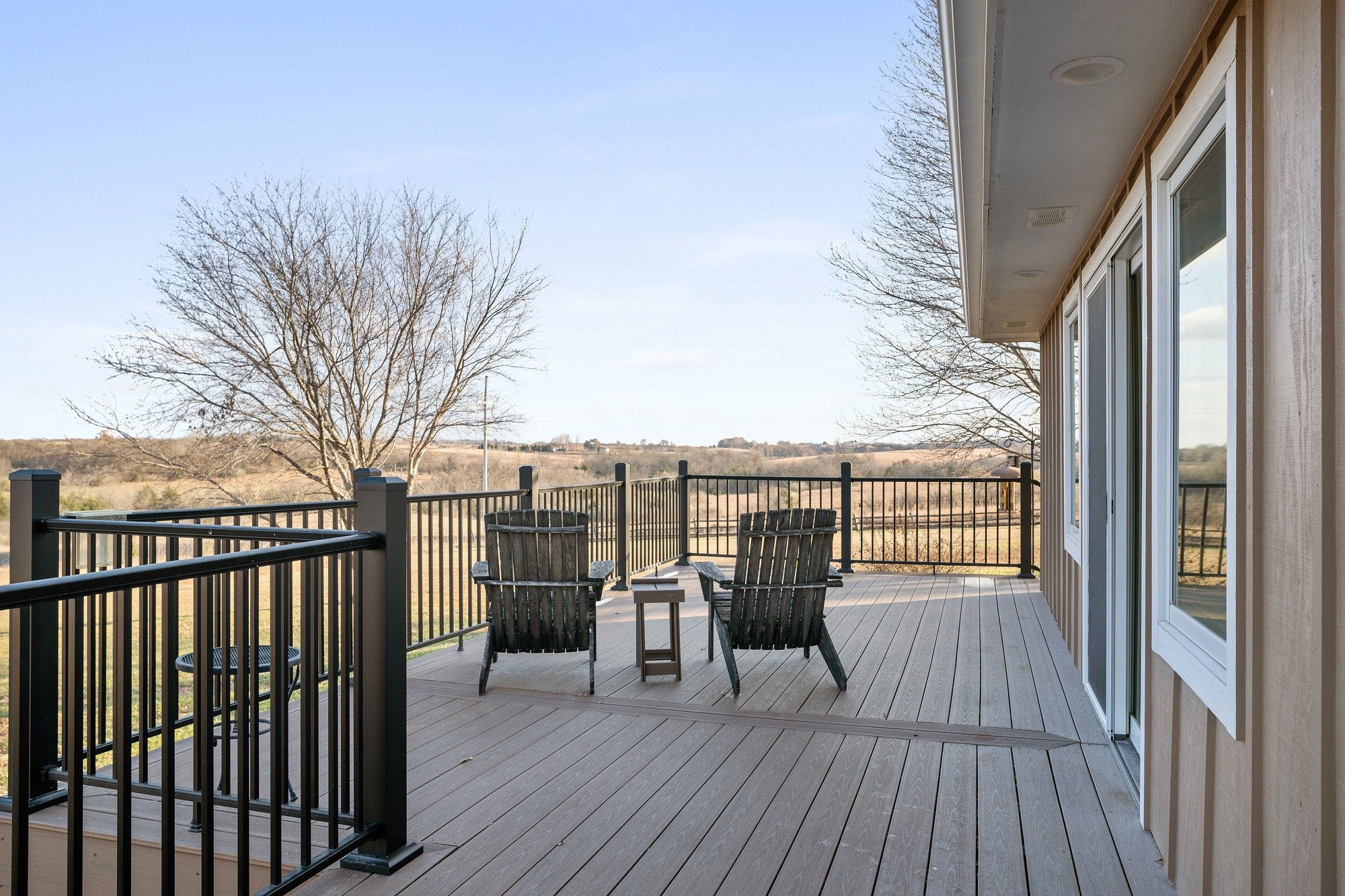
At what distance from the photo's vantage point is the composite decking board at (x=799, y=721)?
3539mm

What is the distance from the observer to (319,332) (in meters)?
10.7

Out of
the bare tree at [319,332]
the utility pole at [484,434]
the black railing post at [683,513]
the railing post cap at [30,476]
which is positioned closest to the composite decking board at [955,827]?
the railing post cap at [30,476]

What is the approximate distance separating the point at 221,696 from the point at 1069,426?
4.73 metres

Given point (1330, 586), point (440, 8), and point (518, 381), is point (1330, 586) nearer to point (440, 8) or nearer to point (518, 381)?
point (518, 381)

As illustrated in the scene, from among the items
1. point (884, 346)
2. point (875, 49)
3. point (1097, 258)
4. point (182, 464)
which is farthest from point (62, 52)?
point (1097, 258)

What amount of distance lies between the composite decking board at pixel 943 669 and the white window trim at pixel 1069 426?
0.89 meters

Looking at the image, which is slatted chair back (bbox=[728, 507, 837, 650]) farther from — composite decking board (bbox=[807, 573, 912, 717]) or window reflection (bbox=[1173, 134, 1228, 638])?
window reflection (bbox=[1173, 134, 1228, 638])

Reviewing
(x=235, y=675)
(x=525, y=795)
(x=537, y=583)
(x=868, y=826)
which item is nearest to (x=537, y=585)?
(x=537, y=583)

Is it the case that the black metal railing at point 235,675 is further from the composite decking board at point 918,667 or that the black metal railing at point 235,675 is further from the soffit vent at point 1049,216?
the composite decking board at point 918,667

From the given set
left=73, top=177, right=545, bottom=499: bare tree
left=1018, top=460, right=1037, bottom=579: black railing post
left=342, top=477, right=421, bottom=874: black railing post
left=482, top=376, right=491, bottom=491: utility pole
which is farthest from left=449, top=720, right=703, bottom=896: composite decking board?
left=73, top=177, right=545, bottom=499: bare tree

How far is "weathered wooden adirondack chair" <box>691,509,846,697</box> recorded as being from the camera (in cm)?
437

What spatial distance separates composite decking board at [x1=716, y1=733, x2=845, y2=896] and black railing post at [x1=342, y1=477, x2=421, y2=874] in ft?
2.99

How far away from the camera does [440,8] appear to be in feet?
63.8

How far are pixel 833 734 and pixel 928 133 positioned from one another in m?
10.7
